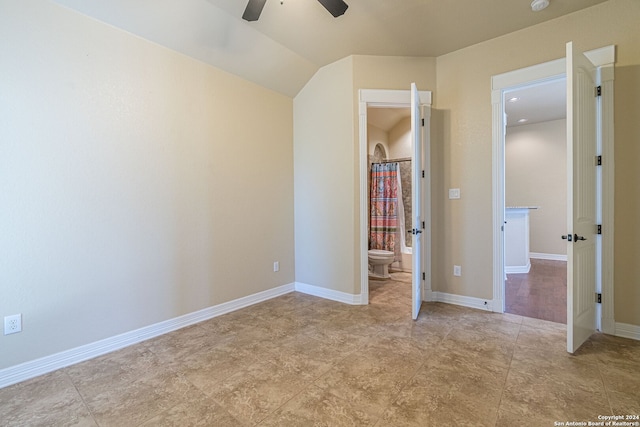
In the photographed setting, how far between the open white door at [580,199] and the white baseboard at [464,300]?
807 mm

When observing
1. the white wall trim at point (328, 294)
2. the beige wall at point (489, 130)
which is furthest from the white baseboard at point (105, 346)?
the beige wall at point (489, 130)

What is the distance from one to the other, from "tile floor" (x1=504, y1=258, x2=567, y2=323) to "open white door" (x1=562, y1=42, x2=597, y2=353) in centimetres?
51

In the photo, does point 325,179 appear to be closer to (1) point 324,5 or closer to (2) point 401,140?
(1) point 324,5

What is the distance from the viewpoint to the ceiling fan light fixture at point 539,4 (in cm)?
231

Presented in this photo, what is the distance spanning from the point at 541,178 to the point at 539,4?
14.7 ft

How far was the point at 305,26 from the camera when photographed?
2.66m

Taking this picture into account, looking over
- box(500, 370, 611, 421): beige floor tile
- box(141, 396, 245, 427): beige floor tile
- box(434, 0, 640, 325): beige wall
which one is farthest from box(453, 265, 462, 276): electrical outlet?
box(141, 396, 245, 427): beige floor tile

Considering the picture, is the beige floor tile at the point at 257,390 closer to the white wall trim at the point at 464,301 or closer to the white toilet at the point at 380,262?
the white wall trim at the point at 464,301

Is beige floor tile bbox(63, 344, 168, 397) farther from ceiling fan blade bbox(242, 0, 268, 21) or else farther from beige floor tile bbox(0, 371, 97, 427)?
ceiling fan blade bbox(242, 0, 268, 21)

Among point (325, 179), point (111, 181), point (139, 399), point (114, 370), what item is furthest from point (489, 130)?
point (114, 370)

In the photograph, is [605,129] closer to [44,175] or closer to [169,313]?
[169,313]

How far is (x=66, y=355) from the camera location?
2.07 meters

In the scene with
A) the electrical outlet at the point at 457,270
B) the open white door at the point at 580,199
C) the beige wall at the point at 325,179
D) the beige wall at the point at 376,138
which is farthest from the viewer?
the beige wall at the point at 376,138

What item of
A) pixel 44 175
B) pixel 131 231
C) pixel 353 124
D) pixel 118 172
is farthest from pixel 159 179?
pixel 353 124
